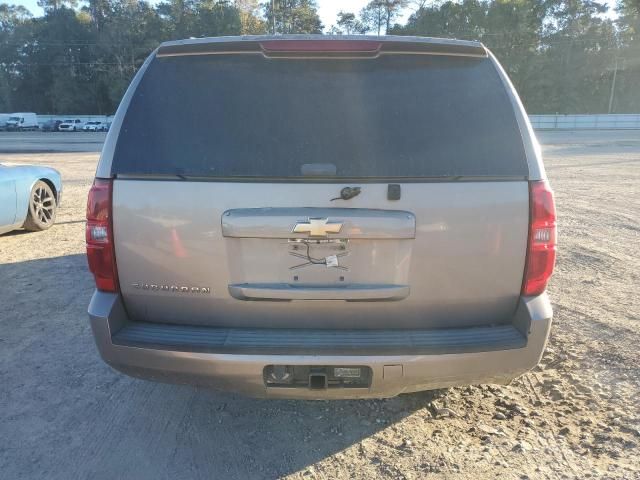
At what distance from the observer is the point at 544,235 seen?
249 centimetres

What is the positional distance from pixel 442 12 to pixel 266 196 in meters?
78.1

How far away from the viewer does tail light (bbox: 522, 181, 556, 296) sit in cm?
246

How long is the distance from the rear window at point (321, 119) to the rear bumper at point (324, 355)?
31.0 inches

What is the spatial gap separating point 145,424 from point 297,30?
83.9 metres

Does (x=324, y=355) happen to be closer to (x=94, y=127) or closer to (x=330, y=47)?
(x=330, y=47)

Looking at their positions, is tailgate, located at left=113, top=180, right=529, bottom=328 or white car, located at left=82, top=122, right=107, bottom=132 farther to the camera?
white car, located at left=82, top=122, right=107, bottom=132

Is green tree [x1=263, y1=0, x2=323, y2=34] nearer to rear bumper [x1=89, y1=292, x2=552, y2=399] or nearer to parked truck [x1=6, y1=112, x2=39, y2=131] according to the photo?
parked truck [x1=6, y1=112, x2=39, y2=131]

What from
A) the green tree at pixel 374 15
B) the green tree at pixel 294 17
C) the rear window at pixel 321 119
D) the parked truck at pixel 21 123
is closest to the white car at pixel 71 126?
the parked truck at pixel 21 123

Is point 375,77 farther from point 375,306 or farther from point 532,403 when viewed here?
point 532,403

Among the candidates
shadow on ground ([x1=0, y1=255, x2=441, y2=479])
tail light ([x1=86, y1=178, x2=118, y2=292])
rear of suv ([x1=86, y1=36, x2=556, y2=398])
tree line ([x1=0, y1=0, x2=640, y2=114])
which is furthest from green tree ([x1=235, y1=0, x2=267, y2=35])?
tail light ([x1=86, y1=178, x2=118, y2=292])

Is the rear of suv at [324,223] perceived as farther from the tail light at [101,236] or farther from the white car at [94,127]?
the white car at [94,127]

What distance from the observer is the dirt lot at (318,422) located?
2.74 m

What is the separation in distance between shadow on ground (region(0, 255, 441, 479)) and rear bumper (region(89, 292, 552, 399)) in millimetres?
543

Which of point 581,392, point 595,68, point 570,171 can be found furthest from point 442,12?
point 581,392
